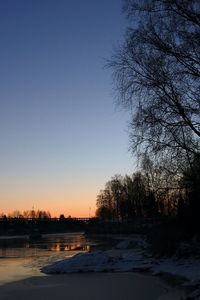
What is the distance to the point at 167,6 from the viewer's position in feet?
56.9

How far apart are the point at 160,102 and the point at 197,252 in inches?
733

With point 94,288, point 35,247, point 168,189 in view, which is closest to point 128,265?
point 94,288

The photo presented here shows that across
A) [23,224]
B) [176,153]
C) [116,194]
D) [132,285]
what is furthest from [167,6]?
[23,224]

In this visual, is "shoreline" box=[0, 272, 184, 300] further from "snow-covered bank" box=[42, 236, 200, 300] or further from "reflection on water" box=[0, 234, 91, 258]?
"reflection on water" box=[0, 234, 91, 258]

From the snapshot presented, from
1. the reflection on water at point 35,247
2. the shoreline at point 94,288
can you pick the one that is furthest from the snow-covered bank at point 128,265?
the reflection on water at point 35,247

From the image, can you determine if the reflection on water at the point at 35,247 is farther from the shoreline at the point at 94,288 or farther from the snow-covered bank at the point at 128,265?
the shoreline at the point at 94,288

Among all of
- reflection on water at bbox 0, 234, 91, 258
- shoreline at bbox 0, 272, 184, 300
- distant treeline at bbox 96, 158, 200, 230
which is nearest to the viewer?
distant treeline at bbox 96, 158, 200, 230

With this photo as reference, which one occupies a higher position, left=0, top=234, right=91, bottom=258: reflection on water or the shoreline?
left=0, top=234, right=91, bottom=258: reflection on water

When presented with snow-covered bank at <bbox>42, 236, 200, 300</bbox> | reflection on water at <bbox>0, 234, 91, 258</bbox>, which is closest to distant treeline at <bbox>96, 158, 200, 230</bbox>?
snow-covered bank at <bbox>42, 236, 200, 300</bbox>

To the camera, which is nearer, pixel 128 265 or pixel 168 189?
pixel 168 189

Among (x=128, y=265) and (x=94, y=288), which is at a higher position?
(x=128, y=265)

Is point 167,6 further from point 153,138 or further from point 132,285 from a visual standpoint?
point 132,285

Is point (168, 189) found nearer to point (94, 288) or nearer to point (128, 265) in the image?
point (94, 288)

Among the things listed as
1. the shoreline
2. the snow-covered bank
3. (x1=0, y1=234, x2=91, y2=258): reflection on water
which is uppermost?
(x1=0, y1=234, x2=91, y2=258): reflection on water
